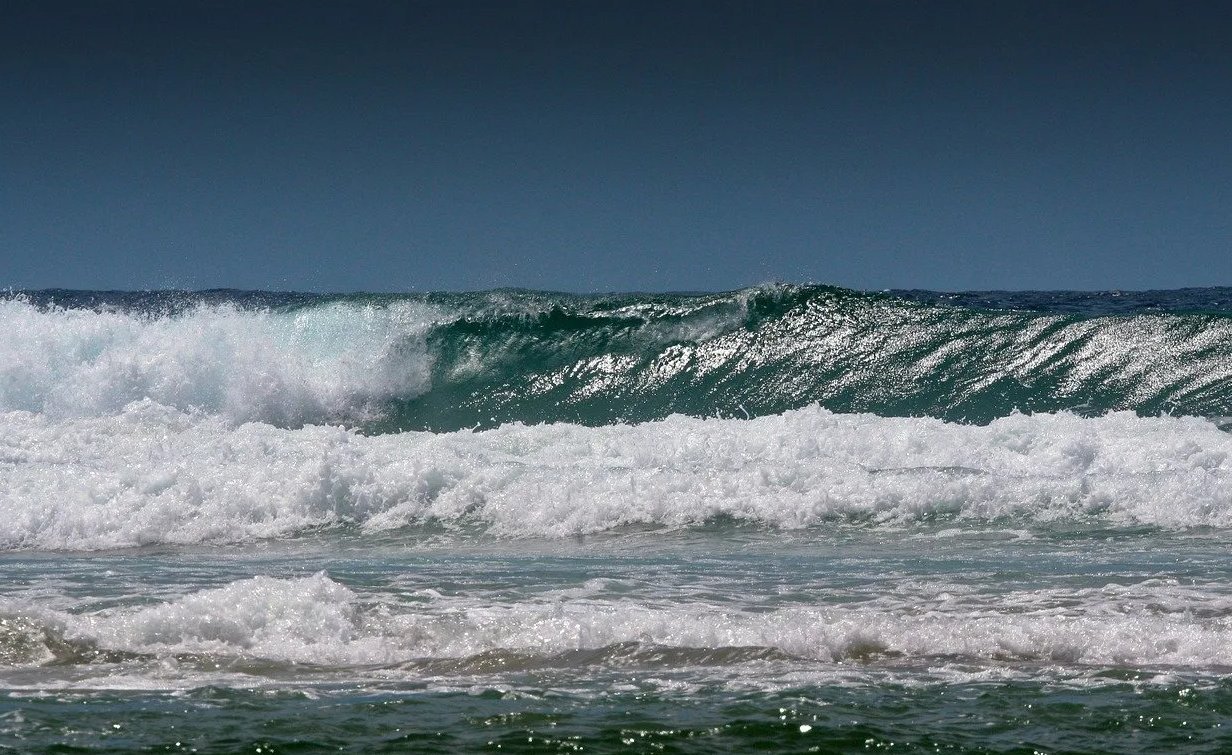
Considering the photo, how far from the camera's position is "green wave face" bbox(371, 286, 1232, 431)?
19109mm

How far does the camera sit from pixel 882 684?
5.39 metres

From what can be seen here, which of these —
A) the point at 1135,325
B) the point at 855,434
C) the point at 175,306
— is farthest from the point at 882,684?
the point at 175,306

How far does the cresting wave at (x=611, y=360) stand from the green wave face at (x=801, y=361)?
0.13ft

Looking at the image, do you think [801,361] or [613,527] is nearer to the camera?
[613,527]

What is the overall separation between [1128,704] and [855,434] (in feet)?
31.9

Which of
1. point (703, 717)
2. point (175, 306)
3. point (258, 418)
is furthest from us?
point (175, 306)

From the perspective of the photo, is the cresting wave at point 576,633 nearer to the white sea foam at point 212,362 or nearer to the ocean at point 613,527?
the ocean at point 613,527

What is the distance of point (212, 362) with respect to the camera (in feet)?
68.6

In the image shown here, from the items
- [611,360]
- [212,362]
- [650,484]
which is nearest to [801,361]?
[611,360]

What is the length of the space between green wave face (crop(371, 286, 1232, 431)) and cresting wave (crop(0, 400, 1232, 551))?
156 inches

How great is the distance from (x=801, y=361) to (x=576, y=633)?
15221mm

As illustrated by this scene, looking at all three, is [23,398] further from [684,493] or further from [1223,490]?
[1223,490]

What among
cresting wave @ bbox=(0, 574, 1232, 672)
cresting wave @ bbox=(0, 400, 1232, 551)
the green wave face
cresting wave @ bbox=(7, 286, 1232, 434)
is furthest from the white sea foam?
A: cresting wave @ bbox=(0, 574, 1232, 672)

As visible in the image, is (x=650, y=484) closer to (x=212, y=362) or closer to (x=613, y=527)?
(x=613, y=527)
